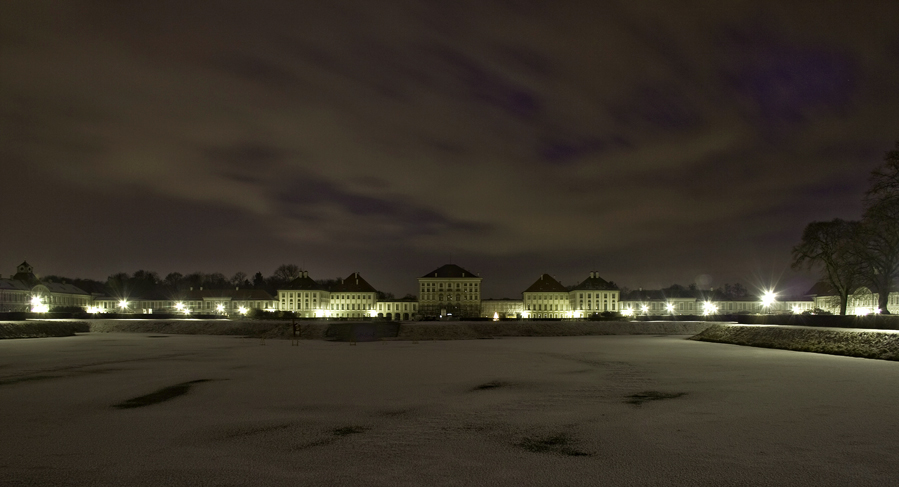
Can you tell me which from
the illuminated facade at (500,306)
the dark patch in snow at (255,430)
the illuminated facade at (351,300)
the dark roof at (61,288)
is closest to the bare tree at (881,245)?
the dark patch in snow at (255,430)

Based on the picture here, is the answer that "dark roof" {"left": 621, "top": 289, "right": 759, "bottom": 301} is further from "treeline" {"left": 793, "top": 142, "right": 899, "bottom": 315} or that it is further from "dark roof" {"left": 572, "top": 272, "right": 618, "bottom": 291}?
"treeline" {"left": 793, "top": 142, "right": 899, "bottom": 315}

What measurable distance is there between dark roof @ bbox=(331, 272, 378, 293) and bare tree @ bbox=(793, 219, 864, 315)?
329ft

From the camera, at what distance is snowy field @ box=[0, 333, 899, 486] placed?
7.81 m

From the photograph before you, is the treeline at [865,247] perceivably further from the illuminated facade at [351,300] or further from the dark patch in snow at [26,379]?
the illuminated facade at [351,300]

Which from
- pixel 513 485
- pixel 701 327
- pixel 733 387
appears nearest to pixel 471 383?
pixel 733 387

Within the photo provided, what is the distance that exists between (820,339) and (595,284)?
10292 centimetres

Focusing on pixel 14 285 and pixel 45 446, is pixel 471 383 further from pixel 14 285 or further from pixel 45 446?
pixel 14 285

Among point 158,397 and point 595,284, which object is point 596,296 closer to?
point 595,284

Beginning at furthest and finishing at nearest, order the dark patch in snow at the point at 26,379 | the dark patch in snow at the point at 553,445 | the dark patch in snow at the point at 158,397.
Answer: the dark patch in snow at the point at 26,379 → the dark patch in snow at the point at 158,397 → the dark patch in snow at the point at 553,445

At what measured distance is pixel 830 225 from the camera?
168 feet

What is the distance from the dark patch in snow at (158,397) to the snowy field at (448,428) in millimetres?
54

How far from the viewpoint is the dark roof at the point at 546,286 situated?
13688cm

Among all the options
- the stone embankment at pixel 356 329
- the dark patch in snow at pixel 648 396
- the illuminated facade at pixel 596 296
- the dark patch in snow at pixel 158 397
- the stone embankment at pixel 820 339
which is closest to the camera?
the dark patch in snow at pixel 158 397

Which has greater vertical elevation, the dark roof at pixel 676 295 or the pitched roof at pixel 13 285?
the pitched roof at pixel 13 285
